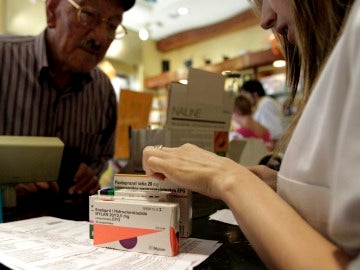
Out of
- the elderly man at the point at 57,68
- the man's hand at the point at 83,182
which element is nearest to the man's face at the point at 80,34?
the elderly man at the point at 57,68

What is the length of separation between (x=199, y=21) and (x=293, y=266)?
5.03 m

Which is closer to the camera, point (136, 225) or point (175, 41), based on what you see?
point (136, 225)

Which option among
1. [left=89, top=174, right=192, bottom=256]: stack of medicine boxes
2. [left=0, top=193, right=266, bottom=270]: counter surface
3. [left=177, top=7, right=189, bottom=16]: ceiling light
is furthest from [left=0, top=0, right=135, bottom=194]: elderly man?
[left=177, top=7, right=189, bottom=16]: ceiling light

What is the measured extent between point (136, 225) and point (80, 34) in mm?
980

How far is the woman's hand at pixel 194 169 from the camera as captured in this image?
0.49m

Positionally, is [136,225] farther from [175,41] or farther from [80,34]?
[175,41]

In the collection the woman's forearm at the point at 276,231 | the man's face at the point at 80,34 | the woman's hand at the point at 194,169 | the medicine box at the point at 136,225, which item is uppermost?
the man's face at the point at 80,34

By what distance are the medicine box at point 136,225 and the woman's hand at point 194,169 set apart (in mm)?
52

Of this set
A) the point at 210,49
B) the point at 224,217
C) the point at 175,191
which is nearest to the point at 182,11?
the point at 210,49

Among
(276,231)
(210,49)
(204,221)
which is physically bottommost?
(204,221)

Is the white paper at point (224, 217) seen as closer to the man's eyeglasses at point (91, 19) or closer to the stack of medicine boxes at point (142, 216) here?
the stack of medicine boxes at point (142, 216)

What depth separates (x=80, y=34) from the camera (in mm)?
1313

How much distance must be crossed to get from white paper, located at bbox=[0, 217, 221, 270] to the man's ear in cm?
97

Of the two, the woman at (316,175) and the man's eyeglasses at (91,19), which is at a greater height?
the man's eyeglasses at (91,19)
